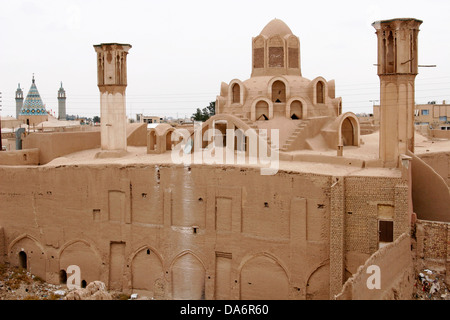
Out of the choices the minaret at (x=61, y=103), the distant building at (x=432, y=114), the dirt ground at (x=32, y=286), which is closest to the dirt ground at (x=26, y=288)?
the dirt ground at (x=32, y=286)

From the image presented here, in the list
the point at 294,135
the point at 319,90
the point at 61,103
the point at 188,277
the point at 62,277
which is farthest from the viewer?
the point at 61,103

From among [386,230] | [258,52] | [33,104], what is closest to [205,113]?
[33,104]

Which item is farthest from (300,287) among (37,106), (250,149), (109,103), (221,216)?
(37,106)

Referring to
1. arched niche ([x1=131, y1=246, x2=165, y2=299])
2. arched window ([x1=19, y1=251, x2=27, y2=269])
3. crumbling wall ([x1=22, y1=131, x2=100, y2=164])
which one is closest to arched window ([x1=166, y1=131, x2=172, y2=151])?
crumbling wall ([x1=22, y1=131, x2=100, y2=164])

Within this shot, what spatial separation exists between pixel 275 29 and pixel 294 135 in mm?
5735

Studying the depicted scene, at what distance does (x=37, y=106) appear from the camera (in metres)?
45.1

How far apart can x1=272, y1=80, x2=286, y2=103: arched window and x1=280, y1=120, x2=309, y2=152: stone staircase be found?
181cm

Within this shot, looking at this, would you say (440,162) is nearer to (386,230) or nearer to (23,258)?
(386,230)

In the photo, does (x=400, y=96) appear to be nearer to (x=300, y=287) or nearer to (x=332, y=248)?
(x=332, y=248)

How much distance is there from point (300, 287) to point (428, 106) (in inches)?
1398

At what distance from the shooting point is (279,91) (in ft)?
77.0

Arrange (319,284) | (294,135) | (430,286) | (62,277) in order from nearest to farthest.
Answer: (430,286) < (319,284) < (62,277) < (294,135)

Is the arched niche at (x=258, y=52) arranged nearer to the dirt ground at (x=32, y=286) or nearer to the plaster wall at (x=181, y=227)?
the plaster wall at (x=181, y=227)

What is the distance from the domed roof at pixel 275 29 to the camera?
24469 mm
